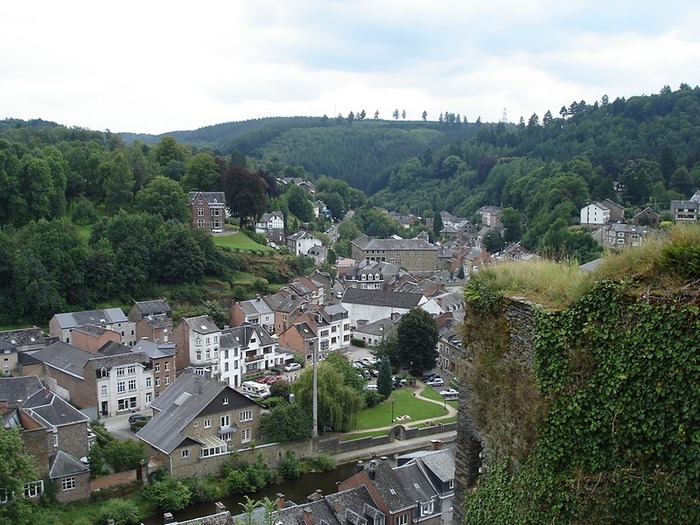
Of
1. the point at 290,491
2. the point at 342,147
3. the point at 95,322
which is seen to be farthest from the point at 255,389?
the point at 342,147

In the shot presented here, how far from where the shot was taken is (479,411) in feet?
19.7

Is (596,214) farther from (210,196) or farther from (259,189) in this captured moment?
(210,196)

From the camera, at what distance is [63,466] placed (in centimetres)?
2156

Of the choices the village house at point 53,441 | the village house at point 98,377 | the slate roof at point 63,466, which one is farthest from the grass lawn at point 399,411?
the slate roof at point 63,466

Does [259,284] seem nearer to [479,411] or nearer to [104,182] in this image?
[104,182]

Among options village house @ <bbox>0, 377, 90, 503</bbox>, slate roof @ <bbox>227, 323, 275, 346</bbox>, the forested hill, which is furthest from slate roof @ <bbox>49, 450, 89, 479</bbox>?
the forested hill

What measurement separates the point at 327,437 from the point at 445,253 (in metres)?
46.6

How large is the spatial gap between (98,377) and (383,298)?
22.8 meters

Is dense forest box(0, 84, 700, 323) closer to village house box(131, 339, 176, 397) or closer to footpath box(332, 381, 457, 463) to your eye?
footpath box(332, 381, 457, 463)

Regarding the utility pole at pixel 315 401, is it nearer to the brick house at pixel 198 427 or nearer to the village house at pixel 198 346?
the brick house at pixel 198 427

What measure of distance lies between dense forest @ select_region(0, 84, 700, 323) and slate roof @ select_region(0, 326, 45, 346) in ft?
12.4

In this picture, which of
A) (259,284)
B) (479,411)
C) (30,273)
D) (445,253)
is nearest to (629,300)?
(479,411)

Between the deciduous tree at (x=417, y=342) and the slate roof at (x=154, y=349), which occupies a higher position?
the slate roof at (x=154, y=349)

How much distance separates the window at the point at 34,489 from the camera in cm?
2053
